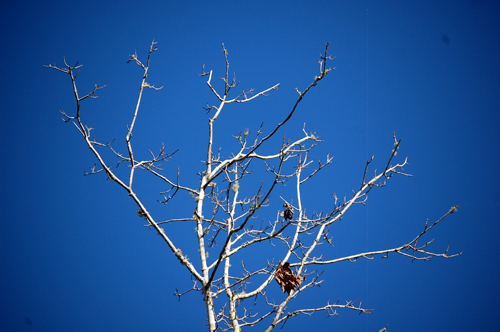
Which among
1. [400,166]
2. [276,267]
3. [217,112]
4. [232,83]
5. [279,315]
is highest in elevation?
[232,83]

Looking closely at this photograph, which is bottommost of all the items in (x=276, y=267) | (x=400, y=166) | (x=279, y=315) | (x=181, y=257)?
(x=279, y=315)

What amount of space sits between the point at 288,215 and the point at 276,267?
657mm

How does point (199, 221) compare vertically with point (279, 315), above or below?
above

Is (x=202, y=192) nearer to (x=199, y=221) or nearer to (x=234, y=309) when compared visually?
(x=199, y=221)

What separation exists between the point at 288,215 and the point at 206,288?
4.18ft

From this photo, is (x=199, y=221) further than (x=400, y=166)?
No

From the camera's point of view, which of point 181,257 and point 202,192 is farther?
point 202,192

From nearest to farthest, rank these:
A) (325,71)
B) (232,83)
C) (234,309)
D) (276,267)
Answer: (325,71) < (276,267) < (234,309) < (232,83)

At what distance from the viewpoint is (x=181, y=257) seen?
350cm

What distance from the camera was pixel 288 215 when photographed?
405 centimetres

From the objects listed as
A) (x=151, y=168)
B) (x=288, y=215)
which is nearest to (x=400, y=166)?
(x=288, y=215)

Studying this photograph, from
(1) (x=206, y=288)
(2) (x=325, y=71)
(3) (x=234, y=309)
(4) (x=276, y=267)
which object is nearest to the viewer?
(2) (x=325, y=71)

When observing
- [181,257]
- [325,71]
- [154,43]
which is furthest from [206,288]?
[154,43]

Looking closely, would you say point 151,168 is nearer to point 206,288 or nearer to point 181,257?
point 181,257
